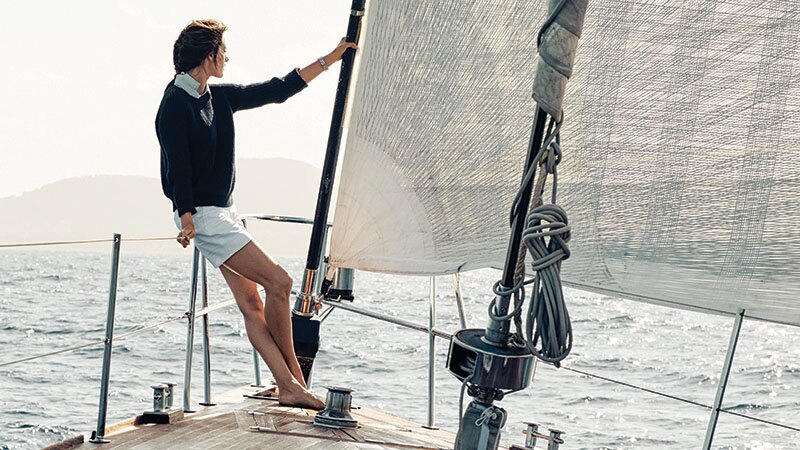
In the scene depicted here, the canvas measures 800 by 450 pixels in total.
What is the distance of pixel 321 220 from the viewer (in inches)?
151

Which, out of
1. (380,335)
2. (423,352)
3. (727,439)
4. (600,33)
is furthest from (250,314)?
(380,335)

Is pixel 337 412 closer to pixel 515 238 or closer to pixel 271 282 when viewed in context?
pixel 271 282

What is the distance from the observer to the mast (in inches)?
146

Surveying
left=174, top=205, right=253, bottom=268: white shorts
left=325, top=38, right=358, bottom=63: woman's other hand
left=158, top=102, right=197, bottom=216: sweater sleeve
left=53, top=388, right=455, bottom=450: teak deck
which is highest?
left=325, top=38, right=358, bottom=63: woman's other hand

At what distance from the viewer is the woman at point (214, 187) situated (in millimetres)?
3414

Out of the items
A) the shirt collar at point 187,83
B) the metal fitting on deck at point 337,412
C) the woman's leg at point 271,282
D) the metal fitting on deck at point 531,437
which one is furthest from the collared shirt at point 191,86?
the metal fitting on deck at point 531,437

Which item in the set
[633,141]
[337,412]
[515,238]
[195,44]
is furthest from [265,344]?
[515,238]

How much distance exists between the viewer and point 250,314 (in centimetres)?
366

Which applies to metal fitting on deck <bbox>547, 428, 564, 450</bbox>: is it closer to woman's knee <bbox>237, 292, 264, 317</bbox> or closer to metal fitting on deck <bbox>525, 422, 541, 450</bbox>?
metal fitting on deck <bbox>525, 422, 541, 450</bbox>

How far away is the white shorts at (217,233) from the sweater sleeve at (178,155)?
0.26ft

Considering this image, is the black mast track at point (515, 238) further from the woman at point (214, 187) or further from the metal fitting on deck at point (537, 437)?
the woman at point (214, 187)

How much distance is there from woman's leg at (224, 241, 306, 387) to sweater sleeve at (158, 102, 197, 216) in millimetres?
237

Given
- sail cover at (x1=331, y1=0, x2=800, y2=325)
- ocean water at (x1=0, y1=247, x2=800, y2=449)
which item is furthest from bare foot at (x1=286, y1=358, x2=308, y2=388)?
ocean water at (x1=0, y1=247, x2=800, y2=449)

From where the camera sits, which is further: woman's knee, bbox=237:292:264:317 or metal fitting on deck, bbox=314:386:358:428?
woman's knee, bbox=237:292:264:317
